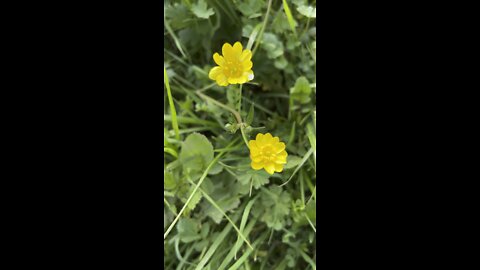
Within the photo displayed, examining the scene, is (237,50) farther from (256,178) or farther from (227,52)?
(256,178)

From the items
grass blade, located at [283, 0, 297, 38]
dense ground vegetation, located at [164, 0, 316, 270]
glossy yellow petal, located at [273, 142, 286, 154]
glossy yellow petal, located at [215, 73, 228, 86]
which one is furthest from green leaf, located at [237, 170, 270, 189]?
grass blade, located at [283, 0, 297, 38]

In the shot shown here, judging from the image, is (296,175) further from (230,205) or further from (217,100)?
(217,100)

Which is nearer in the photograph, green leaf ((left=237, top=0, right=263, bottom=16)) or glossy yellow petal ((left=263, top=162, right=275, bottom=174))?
glossy yellow petal ((left=263, top=162, right=275, bottom=174))

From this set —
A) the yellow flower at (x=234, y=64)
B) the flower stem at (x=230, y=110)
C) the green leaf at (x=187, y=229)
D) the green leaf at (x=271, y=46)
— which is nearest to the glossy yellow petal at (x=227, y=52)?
the yellow flower at (x=234, y=64)

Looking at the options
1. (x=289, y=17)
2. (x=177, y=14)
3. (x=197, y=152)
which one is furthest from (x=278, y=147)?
(x=177, y=14)

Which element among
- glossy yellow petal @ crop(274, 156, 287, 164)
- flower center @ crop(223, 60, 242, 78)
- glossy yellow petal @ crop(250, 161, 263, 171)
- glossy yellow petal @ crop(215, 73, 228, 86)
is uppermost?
flower center @ crop(223, 60, 242, 78)

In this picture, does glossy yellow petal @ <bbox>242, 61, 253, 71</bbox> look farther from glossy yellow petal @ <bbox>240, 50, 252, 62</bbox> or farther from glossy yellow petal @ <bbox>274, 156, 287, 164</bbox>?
glossy yellow petal @ <bbox>274, 156, 287, 164</bbox>
